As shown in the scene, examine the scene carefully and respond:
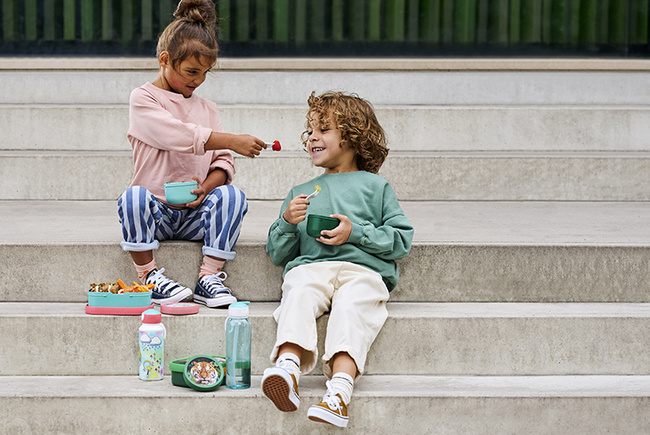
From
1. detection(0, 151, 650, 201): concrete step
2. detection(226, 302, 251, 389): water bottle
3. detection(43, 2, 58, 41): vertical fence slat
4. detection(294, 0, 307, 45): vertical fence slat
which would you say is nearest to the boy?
detection(226, 302, 251, 389): water bottle

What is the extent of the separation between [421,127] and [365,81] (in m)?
0.63

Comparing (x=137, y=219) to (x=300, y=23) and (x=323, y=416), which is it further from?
(x=300, y=23)

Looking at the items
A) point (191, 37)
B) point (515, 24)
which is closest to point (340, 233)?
point (191, 37)

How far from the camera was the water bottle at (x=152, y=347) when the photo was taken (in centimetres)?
271

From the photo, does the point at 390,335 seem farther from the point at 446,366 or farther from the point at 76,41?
the point at 76,41

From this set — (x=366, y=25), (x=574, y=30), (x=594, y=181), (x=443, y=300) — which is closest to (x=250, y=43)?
(x=366, y=25)

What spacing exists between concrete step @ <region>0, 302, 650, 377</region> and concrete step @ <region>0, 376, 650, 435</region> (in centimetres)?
21

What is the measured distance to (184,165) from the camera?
326 centimetres

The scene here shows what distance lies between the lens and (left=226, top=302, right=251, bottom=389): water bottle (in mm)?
2648

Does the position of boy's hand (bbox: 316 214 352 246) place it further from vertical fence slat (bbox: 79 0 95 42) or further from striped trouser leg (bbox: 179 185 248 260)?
vertical fence slat (bbox: 79 0 95 42)

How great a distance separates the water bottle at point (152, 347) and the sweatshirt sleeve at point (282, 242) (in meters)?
0.49

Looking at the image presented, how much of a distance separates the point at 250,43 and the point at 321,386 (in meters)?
3.69

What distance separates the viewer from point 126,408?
8.39 feet

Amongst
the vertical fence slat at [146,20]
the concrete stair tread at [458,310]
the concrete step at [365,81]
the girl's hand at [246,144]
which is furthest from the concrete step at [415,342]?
the vertical fence slat at [146,20]
